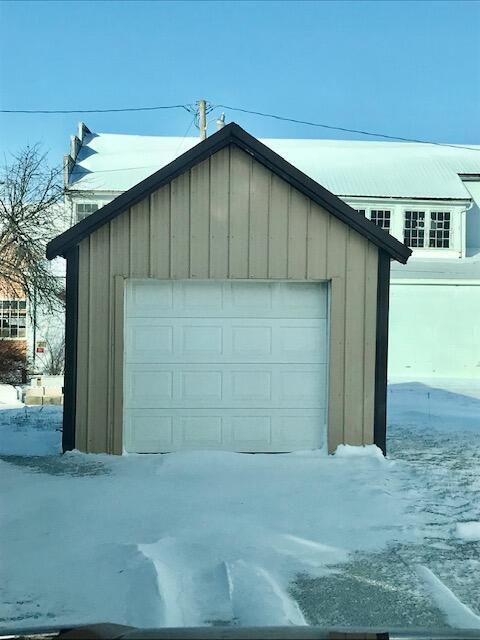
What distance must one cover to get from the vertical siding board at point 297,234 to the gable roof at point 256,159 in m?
0.14

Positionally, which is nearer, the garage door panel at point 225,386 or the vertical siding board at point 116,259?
the vertical siding board at point 116,259

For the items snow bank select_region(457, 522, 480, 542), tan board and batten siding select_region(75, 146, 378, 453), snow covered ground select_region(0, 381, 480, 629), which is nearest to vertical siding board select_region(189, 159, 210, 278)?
tan board and batten siding select_region(75, 146, 378, 453)

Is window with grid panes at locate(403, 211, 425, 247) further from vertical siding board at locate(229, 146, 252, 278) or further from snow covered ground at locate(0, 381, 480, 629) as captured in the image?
vertical siding board at locate(229, 146, 252, 278)

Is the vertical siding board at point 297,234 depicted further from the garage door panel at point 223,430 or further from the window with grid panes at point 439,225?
the window with grid panes at point 439,225

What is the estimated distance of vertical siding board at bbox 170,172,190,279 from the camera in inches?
388

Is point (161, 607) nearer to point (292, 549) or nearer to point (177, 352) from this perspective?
point (292, 549)

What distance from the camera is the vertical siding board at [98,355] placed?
9.79 metres

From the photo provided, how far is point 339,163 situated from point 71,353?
2112 cm

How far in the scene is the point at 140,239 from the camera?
9.84 metres

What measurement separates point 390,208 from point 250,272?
17.4 meters

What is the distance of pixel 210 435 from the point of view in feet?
32.6

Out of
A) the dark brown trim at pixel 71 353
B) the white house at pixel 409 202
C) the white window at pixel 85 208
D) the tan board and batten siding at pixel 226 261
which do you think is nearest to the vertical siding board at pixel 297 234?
the tan board and batten siding at pixel 226 261

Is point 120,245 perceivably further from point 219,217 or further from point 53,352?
point 53,352

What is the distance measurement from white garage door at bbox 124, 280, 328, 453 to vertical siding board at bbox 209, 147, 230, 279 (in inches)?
11.4
